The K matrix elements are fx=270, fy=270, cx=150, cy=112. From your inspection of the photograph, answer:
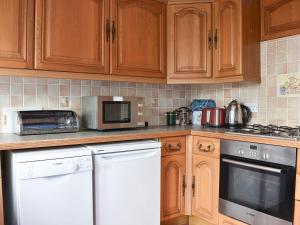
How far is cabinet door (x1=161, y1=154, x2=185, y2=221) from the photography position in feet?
7.11

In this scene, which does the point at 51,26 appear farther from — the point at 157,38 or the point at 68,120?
the point at 157,38

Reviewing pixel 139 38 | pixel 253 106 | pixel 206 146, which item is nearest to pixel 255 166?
pixel 206 146

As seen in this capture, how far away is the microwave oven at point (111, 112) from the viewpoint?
2061 millimetres

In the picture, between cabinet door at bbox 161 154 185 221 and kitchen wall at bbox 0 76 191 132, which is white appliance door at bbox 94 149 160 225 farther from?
kitchen wall at bbox 0 76 191 132

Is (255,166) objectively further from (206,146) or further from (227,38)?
(227,38)

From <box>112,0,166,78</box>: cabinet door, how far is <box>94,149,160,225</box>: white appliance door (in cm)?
72

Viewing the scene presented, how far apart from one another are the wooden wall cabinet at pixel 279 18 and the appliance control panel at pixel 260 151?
995mm

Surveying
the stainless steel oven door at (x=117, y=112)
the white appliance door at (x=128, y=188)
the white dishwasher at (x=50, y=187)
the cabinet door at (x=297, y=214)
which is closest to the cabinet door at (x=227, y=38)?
the stainless steel oven door at (x=117, y=112)

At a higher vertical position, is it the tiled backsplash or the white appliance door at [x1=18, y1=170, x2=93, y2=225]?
the tiled backsplash

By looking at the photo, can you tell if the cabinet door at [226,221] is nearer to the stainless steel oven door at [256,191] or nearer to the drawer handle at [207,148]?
the stainless steel oven door at [256,191]

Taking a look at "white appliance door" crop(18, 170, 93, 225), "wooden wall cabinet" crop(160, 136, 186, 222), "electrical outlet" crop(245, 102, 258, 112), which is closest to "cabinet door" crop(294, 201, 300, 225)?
"wooden wall cabinet" crop(160, 136, 186, 222)

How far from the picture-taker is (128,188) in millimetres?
1877

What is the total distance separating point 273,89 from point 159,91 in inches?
42.0

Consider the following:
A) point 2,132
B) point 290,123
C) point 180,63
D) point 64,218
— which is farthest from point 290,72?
point 2,132
